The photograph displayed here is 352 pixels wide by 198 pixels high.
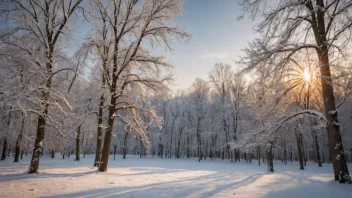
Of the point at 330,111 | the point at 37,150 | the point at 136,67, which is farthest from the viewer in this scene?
the point at 136,67

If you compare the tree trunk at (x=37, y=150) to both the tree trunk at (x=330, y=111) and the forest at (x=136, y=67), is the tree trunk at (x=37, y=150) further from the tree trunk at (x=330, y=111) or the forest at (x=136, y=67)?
the tree trunk at (x=330, y=111)

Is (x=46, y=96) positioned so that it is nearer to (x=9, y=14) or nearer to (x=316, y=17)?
(x=9, y=14)

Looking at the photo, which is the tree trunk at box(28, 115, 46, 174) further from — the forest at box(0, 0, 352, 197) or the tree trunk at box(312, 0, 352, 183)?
the tree trunk at box(312, 0, 352, 183)

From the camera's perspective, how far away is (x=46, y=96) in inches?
367

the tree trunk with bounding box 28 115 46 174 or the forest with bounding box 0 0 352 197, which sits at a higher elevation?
the forest with bounding box 0 0 352 197

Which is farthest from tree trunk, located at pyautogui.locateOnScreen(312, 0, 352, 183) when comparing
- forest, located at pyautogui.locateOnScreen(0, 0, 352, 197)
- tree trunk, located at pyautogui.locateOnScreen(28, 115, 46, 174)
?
tree trunk, located at pyautogui.locateOnScreen(28, 115, 46, 174)

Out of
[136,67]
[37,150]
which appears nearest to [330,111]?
[136,67]

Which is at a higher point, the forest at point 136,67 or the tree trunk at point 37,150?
the forest at point 136,67

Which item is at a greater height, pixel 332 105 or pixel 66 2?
pixel 66 2

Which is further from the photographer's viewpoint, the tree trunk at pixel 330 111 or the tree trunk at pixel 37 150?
the tree trunk at pixel 37 150

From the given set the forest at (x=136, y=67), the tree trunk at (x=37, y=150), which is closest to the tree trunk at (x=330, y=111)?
the forest at (x=136, y=67)

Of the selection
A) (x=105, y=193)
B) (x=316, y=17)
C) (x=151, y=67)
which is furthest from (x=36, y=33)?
(x=316, y=17)

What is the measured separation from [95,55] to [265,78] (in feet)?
33.7

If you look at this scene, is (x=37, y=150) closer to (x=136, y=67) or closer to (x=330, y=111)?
(x=136, y=67)
